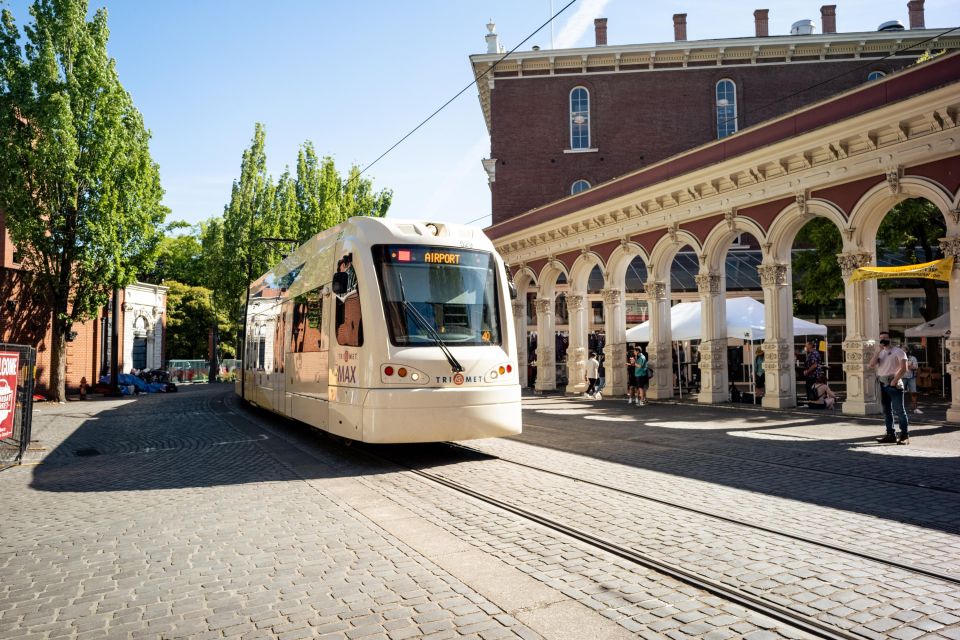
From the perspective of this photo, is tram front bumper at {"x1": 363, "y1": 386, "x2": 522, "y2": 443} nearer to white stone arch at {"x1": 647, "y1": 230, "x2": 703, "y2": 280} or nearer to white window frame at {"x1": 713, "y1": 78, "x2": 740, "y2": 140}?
white stone arch at {"x1": 647, "y1": 230, "x2": 703, "y2": 280}

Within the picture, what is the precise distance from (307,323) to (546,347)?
17596mm

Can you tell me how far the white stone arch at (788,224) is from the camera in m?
16.7

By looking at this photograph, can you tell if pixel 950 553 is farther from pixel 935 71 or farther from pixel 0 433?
pixel 935 71

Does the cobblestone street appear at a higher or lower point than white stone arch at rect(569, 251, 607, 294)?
lower

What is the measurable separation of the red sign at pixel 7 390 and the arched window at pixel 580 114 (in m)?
31.2

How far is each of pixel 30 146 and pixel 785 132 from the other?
2223cm

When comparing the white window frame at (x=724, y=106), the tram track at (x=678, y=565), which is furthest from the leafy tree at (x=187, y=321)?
the tram track at (x=678, y=565)

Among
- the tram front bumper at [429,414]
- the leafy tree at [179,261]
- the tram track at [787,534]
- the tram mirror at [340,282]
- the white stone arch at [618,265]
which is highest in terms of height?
the leafy tree at [179,261]

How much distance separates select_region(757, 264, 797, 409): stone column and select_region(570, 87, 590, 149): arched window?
68.6ft

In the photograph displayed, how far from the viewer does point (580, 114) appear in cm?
3728

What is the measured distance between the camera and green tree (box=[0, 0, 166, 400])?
22281mm

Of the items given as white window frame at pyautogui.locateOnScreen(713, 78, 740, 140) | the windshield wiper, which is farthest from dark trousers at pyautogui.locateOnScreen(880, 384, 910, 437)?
white window frame at pyautogui.locateOnScreen(713, 78, 740, 140)

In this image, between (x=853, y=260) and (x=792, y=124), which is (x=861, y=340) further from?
(x=792, y=124)

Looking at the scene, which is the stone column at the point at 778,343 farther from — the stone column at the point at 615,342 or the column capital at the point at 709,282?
the stone column at the point at 615,342
